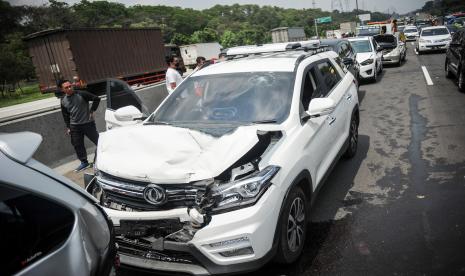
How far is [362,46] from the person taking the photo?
13.8 metres

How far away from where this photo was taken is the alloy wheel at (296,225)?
Answer: 3.16m

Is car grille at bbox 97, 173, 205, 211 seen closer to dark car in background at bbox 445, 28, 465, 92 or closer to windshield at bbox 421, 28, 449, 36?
dark car in background at bbox 445, 28, 465, 92

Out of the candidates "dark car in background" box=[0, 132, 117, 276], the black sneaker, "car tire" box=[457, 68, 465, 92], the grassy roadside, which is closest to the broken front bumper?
"dark car in background" box=[0, 132, 117, 276]

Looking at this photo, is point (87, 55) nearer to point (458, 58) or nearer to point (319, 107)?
point (458, 58)

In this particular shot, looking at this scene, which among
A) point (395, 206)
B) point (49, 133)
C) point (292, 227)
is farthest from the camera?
point (49, 133)

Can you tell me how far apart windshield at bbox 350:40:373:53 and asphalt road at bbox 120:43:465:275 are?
6.07 m

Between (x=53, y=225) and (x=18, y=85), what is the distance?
42.6m

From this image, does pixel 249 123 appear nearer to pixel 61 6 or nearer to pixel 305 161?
pixel 305 161

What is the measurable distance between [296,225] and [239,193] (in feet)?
2.70

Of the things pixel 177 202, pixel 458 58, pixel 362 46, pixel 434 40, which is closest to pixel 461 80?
pixel 458 58

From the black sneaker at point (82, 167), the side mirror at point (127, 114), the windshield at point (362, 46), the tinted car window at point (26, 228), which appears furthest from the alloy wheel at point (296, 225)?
the windshield at point (362, 46)

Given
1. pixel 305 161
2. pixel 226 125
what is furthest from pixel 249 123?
pixel 305 161

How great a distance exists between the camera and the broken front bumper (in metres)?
2.66

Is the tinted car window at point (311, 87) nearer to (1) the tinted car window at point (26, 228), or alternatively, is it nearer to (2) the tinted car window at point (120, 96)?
(1) the tinted car window at point (26, 228)
